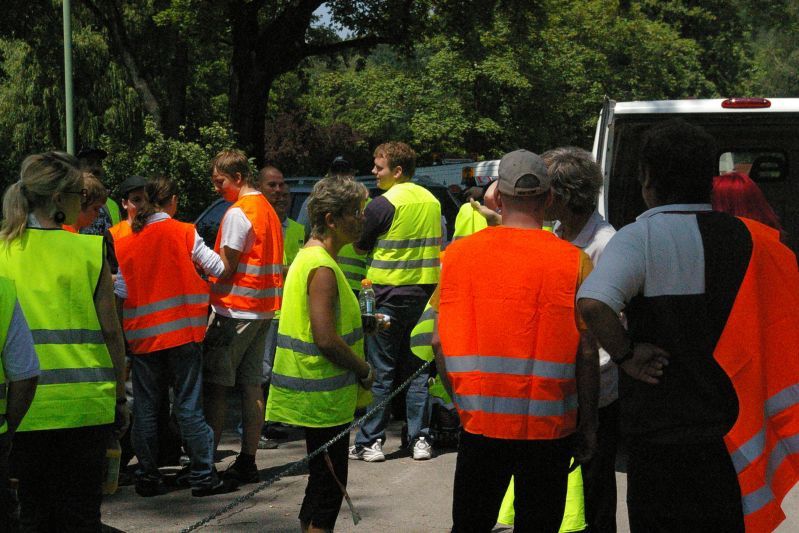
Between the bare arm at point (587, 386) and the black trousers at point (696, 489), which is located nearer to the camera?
the black trousers at point (696, 489)

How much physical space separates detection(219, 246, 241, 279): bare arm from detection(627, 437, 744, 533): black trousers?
3.95 m

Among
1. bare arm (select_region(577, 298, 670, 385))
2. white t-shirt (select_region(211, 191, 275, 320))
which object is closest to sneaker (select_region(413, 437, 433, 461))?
white t-shirt (select_region(211, 191, 275, 320))

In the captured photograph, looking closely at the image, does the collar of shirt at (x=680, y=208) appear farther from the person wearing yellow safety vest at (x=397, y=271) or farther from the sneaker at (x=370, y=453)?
the sneaker at (x=370, y=453)

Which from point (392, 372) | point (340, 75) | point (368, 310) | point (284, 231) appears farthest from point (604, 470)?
point (340, 75)

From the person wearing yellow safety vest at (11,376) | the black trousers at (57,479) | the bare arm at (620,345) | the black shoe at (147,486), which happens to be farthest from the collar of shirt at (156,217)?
the bare arm at (620,345)

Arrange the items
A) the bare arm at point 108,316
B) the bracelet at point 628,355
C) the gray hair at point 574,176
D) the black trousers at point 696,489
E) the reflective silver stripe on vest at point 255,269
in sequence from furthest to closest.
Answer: the reflective silver stripe on vest at point 255,269 → the gray hair at point 574,176 → the bare arm at point 108,316 → the bracelet at point 628,355 → the black trousers at point 696,489

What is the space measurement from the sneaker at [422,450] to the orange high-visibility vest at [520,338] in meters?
3.84

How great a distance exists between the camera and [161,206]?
6426 millimetres

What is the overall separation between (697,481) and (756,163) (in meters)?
6.86

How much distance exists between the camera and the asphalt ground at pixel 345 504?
19.5 feet

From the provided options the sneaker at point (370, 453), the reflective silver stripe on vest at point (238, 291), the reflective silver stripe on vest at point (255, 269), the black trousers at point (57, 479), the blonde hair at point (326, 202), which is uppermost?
the blonde hair at point (326, 202)

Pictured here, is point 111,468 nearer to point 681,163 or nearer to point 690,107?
point 681,163

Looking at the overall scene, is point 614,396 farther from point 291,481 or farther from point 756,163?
point 756,163

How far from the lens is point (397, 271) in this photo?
748 centimetres
